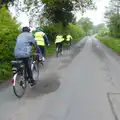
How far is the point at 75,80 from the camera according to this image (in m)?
10.5

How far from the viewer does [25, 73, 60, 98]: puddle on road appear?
27.6 feet

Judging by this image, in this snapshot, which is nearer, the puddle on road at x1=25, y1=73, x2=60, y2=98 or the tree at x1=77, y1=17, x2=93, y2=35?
the puddle on road at x1=25, y1=73, x2=60, y2=98

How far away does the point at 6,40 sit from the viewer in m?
11.8

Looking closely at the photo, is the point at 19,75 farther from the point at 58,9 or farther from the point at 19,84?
the point at 58,9

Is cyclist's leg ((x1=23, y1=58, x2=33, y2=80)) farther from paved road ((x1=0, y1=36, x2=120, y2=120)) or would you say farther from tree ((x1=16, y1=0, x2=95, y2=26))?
tree ((x1=16, y1=0, x2=95, y2=26))

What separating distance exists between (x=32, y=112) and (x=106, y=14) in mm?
62401

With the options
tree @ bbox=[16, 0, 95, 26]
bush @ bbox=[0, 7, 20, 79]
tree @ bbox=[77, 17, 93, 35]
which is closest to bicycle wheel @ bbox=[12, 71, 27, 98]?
bush @ bbox=[0, 7, 20, 79]

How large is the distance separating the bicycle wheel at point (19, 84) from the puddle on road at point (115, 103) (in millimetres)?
2657

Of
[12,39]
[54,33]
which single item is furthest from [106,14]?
[12,39]

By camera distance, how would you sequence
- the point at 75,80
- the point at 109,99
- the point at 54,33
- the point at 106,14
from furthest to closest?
the point at 106,14 < the point at 54,33 < the point at 75,80 < the point at 109,99

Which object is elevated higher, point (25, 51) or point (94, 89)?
point (25, 51)

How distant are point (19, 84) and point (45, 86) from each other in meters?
1.57

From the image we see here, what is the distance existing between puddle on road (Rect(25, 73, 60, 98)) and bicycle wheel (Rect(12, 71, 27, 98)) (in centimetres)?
22

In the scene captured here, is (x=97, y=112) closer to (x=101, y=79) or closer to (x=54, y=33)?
(x=101, y=79)
